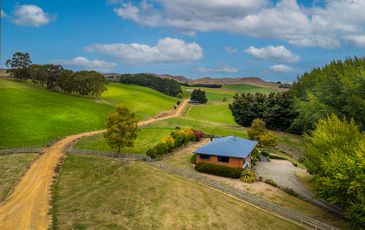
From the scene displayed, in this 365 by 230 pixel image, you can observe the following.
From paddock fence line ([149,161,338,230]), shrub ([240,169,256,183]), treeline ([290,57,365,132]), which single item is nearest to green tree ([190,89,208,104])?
treeline ([290,57,365,132])

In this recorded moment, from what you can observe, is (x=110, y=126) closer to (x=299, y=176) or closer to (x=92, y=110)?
(x=299, y=176)

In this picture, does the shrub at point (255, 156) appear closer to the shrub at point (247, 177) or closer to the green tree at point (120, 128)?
the shrub at point (247, 177)

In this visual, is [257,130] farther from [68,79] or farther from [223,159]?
[68,79]

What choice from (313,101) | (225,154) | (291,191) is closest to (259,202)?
(291,191)

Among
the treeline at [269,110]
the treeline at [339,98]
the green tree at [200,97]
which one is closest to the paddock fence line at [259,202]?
the treeline at [339,98]

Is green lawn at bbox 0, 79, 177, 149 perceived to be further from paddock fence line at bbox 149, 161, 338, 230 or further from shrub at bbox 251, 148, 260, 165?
shrub at bbox 251, 148, 260, 165

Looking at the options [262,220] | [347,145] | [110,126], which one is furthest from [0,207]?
[347,145]
